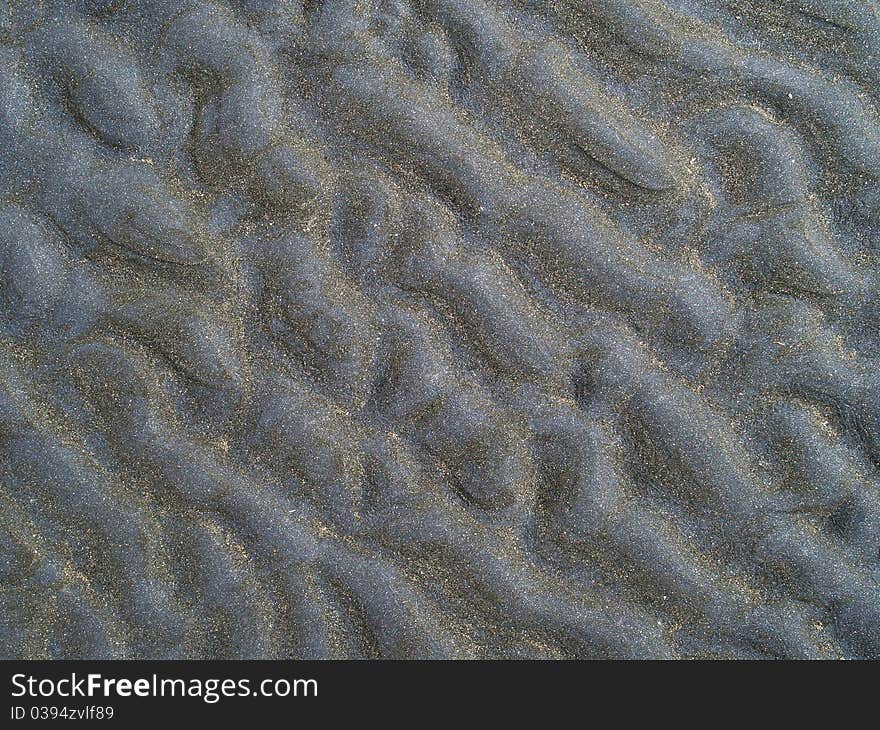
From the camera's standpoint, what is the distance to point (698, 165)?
3.62 feet

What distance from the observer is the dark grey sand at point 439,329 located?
1095mm

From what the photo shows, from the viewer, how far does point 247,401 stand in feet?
3.64

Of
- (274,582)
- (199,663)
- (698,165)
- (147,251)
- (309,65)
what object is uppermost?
(698,165)

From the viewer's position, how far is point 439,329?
3.60 ft

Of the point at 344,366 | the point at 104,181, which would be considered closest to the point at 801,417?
the point at 344,366

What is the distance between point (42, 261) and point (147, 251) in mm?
155

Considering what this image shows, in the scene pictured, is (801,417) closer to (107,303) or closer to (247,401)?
(247,401)

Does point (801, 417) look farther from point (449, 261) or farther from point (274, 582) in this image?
point (274, 582)

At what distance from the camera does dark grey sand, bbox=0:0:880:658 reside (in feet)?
3.59

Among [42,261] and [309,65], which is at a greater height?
[309,65]

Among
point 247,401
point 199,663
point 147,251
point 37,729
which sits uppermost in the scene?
point 147,251

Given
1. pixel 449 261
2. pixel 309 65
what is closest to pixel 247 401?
pixel 449 261

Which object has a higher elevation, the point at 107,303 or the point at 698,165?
the point at 698,165

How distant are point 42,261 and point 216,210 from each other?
0.87ft
